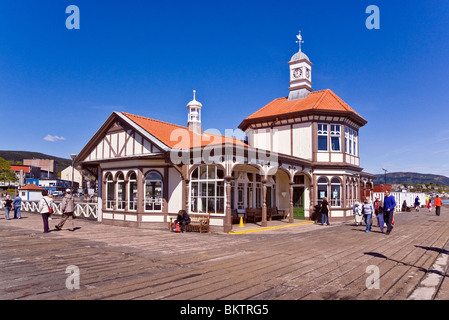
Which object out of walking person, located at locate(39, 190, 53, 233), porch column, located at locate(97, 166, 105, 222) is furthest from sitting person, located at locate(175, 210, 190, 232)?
porch column, located at locate(97, 166, 105, 222)

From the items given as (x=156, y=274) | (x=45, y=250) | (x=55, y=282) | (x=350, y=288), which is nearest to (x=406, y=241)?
(x=350, y=288)

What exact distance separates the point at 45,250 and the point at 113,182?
8545 millimetres

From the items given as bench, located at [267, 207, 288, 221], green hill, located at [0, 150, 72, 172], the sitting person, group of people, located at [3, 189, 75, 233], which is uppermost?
green hill, located at [0, 150, 72, 172]

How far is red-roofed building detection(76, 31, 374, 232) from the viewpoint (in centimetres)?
1536

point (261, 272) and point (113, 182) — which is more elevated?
point (113, 182)

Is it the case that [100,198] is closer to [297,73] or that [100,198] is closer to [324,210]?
[324,210]

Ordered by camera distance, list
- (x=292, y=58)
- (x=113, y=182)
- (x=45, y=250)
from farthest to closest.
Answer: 1. (x=292, y=58)
2. (x=113, y=182)
3. (x=45, y=250)

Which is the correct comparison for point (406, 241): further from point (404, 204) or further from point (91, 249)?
point (404, 204)

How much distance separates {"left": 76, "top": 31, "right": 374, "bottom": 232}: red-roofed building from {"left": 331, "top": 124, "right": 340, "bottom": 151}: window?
7 centimetres

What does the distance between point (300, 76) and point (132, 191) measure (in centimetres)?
1523

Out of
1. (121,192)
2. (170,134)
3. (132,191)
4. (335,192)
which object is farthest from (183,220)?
(335,192)

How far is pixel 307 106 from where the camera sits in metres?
21.4

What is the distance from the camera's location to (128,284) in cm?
585

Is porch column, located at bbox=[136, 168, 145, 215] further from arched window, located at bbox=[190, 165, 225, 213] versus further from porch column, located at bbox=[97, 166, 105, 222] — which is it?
porch column, located at bbox=[97, 166, 105, 222]
